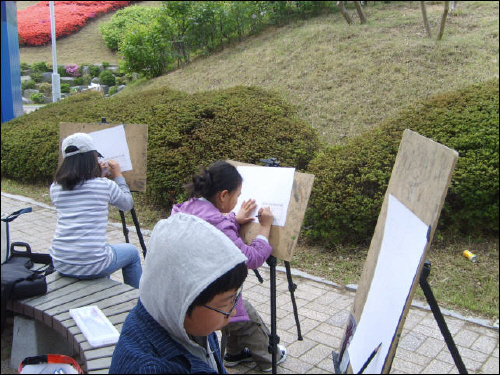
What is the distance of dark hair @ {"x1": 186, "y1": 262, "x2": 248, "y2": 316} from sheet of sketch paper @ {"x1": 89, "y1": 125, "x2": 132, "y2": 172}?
302 cm

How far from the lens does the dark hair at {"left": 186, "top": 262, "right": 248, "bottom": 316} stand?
155 cm

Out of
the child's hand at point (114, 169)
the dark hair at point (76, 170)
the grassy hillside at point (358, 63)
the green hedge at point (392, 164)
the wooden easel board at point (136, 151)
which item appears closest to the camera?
the dark hair at point (76, 170)

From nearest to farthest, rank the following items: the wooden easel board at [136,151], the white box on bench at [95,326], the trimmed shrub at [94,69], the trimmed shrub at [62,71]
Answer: the white box on bench at [95,326]
the wooden easel board at [136,151]
the trimmed shrub at [62,71]
the trimmed shrub at [94,69]

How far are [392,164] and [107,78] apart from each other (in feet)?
21.6

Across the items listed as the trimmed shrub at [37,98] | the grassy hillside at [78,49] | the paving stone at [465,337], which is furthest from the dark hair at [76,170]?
the trimmed shrub at [37,98]

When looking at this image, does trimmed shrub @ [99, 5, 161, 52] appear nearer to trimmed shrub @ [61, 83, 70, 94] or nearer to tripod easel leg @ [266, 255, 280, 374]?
trimmed shrub @ [61, 83, 70, 94]

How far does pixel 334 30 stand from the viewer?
11383 millimetres

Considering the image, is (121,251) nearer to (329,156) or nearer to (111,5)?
(329,156)

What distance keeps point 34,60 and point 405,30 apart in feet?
25.0

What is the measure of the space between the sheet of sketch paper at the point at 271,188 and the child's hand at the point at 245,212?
30 mm

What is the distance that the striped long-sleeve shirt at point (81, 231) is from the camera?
3434mm

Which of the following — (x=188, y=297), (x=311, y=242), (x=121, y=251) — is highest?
Result: (x=188, y=297)

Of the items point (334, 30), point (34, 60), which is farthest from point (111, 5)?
point (334, 30)

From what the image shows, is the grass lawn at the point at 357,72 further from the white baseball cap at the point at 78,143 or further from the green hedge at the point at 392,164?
the white baseball cap at the point at 78,143
